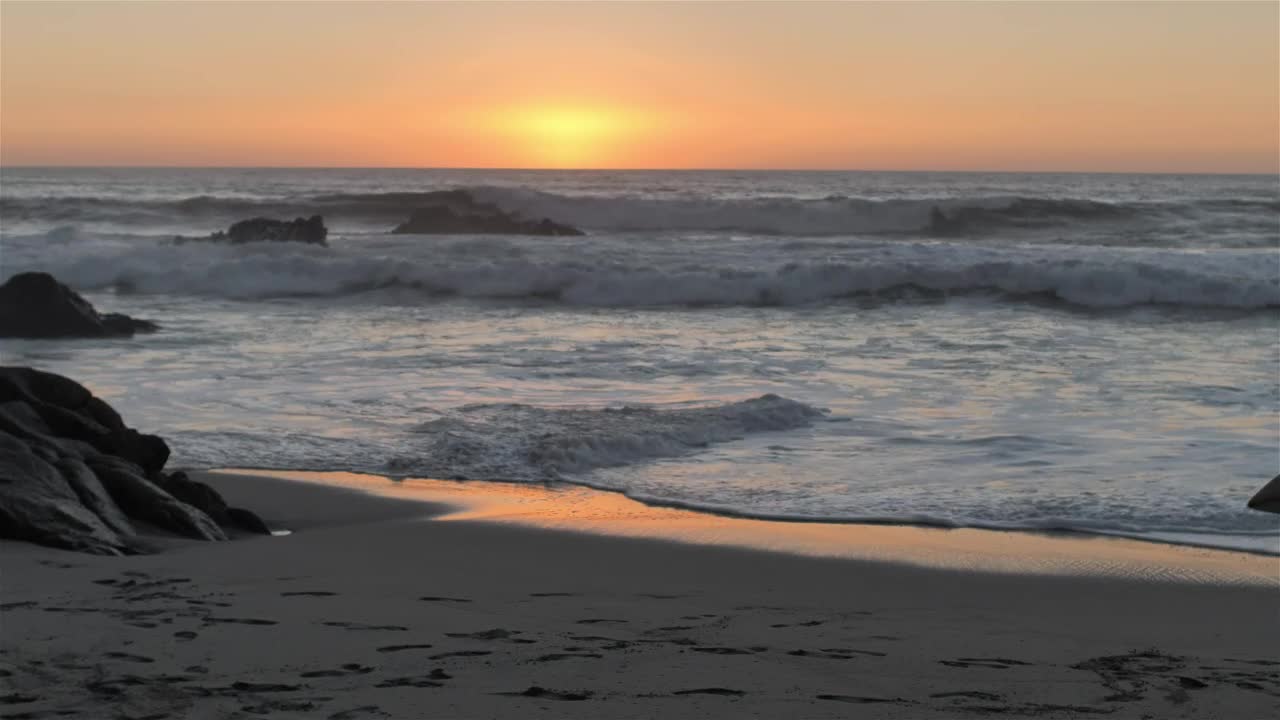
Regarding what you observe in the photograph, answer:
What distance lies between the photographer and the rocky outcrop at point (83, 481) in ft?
17.0

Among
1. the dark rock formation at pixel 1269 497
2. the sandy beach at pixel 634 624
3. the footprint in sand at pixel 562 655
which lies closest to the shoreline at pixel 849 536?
the sandy beach at pixel 634 624

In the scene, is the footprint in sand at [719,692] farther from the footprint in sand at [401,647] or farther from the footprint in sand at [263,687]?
the footprint in sand at [263,687]

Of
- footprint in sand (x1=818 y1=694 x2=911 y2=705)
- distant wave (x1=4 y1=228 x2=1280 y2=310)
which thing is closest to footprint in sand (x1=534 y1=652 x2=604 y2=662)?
footprint in sand (x1=818 y1=694 x2=911 y2=705)

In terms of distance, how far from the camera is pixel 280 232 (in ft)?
96.7

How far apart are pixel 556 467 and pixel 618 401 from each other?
7.20ft

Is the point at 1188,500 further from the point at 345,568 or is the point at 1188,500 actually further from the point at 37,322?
the point at 37,322

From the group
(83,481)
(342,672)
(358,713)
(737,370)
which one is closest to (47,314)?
(737,370)

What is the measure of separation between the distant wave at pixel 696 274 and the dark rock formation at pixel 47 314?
634 centimetres

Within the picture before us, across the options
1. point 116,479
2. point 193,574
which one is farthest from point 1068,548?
point 116,479

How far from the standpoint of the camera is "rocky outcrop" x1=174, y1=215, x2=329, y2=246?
29.0 m

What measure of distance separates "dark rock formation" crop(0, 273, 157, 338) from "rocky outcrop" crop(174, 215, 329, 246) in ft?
46.2

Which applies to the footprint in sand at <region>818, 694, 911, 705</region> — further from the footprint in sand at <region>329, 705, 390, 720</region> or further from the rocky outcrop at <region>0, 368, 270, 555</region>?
the rocky outcrop at <region>0, 368, 270, 555</region>

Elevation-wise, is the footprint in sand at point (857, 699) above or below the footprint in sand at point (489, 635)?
above

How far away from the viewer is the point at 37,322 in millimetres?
14406
